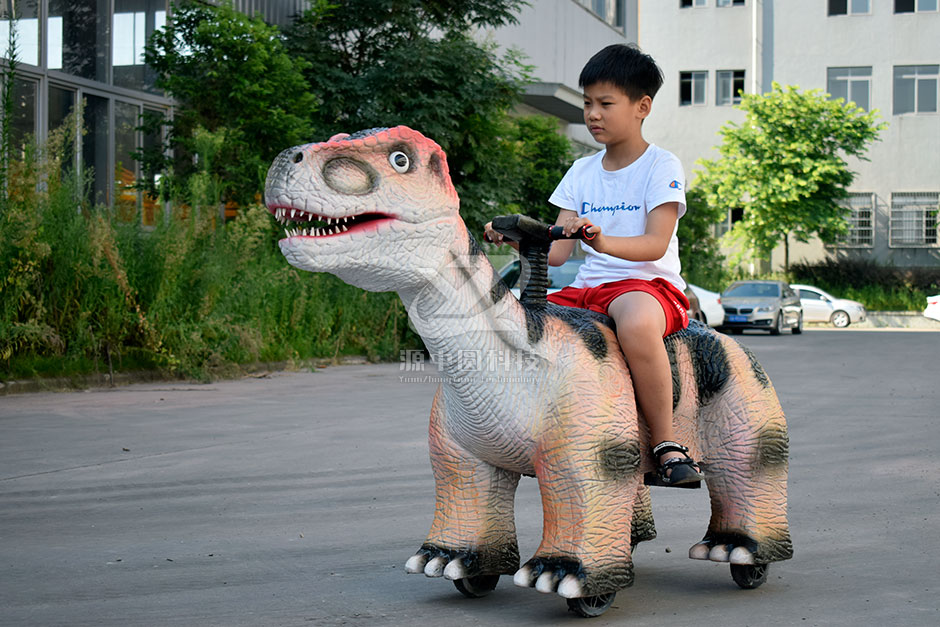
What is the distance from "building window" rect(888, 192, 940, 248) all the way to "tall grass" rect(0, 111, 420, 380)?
3295 cm

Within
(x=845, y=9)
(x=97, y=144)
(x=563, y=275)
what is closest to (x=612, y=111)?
(x=563, y=275)

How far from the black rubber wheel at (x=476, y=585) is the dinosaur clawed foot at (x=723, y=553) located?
30.5 inches

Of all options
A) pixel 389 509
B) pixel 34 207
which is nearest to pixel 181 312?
pixel 34 207

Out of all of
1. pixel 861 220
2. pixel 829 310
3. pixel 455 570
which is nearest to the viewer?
pixel 455 570

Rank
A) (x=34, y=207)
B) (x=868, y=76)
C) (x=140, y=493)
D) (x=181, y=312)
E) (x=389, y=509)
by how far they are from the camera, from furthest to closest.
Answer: (x=868, y=76)
(x=181, y=312)
(x=34, y=207)
(x=140, y=493)
(x=389, y=509)

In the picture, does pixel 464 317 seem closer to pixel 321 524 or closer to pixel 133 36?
pixel 321 524

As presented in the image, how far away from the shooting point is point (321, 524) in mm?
5453

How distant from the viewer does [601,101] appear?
4.03 metres

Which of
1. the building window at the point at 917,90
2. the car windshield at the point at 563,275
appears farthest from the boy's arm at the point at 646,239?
the building window at the point at 917,90

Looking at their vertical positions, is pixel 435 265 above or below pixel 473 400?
above

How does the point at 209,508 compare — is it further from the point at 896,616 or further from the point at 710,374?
the point at 896,616

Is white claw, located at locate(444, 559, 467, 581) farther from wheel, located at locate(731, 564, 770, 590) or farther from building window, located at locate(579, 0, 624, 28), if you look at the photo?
building window, located at locate(579, 0, 624, 28)

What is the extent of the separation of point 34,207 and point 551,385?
8.92 meters

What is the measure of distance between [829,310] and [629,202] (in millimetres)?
32253
